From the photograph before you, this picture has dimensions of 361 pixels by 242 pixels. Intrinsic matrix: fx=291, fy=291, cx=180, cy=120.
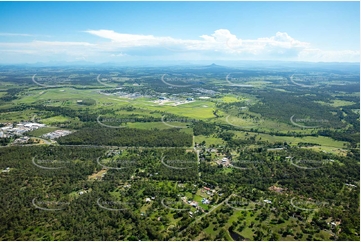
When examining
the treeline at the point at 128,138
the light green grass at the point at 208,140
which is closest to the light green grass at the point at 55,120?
the treeline at the point at 128,138

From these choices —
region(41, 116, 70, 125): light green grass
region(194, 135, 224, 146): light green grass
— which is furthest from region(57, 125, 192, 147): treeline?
region(41, 116, 70, 125): light green grass

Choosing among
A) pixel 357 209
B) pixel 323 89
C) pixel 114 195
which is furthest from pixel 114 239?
pixel 323 89

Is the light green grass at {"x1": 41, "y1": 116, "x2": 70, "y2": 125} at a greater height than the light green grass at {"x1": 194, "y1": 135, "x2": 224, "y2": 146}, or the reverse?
the light green grass at {"x1": 41, "y1": 116, "x2": 70, "y2": 125}

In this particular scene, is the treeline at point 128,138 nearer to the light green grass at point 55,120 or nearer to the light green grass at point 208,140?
the light green grass at point 208,140

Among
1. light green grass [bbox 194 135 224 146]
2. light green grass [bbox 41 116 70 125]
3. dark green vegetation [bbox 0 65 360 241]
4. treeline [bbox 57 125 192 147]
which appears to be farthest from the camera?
light green grass [bbox 41 116 70 125]

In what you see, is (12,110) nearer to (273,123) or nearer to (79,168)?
(79,168)

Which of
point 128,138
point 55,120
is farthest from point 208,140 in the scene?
point 55,120

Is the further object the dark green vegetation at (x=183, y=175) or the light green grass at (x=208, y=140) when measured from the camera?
the light green grass at (x=208, y=140)

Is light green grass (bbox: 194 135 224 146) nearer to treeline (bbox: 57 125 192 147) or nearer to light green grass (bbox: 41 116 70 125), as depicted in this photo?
treeline (bbox: 57 125 192 147)
